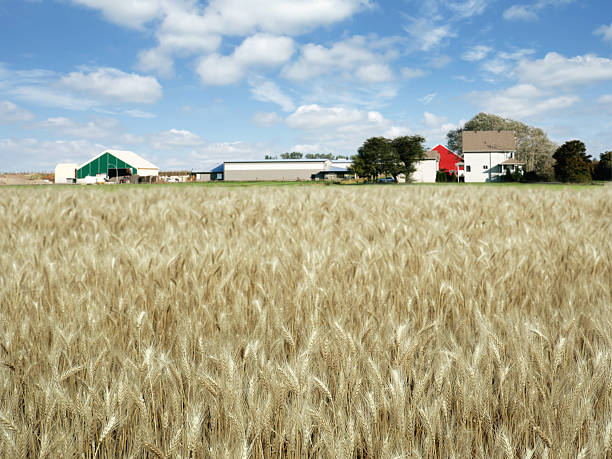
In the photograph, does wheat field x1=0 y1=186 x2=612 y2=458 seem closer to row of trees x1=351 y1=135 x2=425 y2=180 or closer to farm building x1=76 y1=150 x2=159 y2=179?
row of trees x1=351 y1=135 x2=425 y2=180

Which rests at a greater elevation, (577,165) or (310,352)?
(577,165)

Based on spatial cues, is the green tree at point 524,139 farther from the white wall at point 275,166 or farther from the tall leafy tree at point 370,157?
the white wall at point 275,166

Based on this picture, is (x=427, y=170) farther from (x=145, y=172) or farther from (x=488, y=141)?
(x=145, y=172)

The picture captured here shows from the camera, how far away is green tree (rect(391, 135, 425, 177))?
56031 mm

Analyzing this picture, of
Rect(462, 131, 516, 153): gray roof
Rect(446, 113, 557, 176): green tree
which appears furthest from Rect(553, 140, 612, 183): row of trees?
Rect(462, 131, 516, 153): gray roof

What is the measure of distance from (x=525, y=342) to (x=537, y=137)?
86492 mm

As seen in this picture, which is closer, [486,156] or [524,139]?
[486,156]

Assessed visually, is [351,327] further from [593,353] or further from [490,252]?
[490,252]

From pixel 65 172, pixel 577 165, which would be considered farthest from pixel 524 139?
pixel 65 172

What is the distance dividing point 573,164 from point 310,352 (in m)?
52.2

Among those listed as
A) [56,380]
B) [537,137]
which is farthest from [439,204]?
[537,137]

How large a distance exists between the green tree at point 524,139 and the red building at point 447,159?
10.7 m

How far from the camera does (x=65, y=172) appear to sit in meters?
63.9

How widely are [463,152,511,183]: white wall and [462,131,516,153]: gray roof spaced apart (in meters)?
0.88
